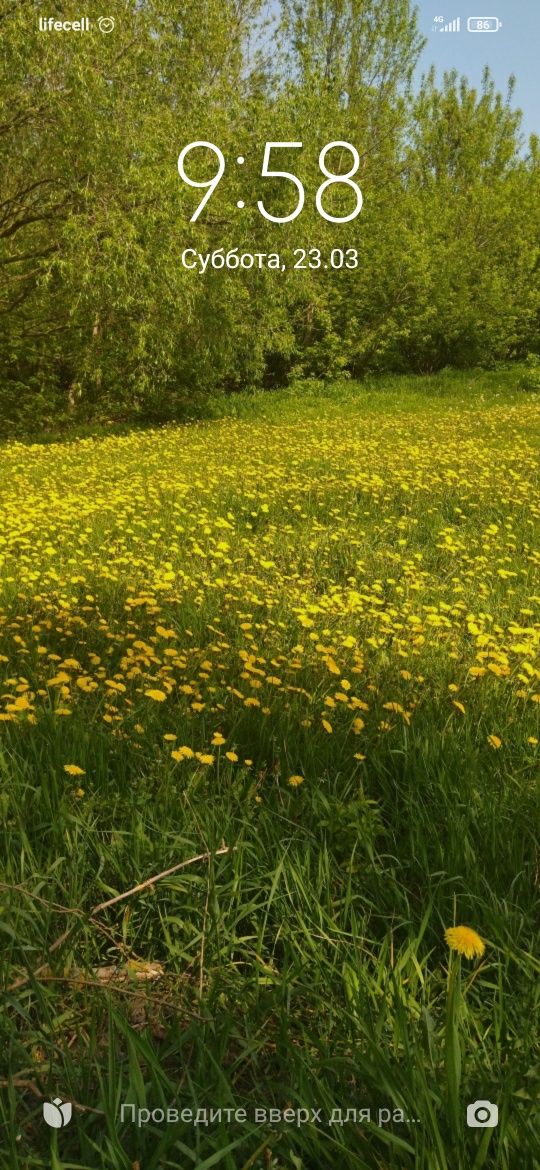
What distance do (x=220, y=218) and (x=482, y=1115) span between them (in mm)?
13234

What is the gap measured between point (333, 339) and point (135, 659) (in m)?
18.2

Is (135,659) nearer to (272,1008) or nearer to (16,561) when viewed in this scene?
(272,1008)

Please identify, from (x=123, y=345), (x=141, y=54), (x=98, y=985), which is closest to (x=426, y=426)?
(x=123, y=345)

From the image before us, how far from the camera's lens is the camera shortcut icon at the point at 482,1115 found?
1.32 meters

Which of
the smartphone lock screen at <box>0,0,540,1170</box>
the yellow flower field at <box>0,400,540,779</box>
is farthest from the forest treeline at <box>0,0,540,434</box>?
the yellow flower field at <box>0,400,540,779</box>

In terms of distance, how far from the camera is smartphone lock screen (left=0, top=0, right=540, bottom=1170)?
4.83 ft

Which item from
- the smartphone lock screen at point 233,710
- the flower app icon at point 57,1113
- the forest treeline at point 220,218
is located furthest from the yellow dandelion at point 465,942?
the forest treeline at point 220,218

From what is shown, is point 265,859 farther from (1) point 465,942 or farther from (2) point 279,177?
(2) point 279,177

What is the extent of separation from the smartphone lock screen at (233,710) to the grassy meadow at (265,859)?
1 cm

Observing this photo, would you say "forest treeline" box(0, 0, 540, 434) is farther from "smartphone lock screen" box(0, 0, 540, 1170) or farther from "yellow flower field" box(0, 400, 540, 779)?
"yellow flower field" box(0, 400, 540, 779)

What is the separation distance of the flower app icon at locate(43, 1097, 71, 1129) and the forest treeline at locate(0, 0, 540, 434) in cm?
1033

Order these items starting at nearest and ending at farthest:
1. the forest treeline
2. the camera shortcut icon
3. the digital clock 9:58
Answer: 1. the camera shortcut icon
2. the digital clock 9:58
3. the forest treeline

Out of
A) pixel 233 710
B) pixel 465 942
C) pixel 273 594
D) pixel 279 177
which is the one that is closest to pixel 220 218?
pixel 279 177

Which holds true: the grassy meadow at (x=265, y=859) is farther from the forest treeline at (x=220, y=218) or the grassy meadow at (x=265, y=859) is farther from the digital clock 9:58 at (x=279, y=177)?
the forest treeline at (x=220, y=218)
